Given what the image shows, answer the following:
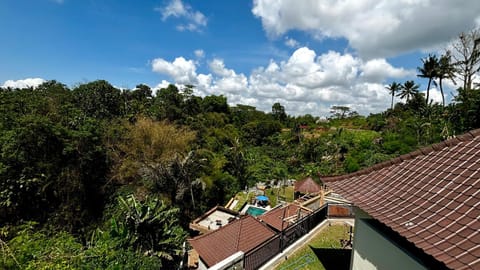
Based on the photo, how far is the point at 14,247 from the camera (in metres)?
7.31

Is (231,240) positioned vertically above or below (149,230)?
above

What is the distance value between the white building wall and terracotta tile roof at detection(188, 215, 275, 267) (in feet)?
18.9

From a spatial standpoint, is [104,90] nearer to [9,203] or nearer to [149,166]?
[149,166]

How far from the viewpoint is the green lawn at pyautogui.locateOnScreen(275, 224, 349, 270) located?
7.75 meters

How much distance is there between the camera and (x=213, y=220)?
70.0 feet

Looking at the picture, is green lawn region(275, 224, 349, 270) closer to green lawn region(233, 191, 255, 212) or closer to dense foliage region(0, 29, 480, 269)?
dense foliage region(0, 29, 480, 269)

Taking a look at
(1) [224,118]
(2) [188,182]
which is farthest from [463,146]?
(1) [224,118]

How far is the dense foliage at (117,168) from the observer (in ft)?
38.5

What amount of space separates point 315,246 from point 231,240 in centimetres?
376

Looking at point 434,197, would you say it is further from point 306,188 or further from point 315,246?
point 306,188

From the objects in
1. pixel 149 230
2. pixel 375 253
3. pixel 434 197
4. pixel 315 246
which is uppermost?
pixel 434 197

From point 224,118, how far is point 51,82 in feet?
93.7

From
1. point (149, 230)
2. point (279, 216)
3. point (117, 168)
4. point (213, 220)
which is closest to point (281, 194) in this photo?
point (213, 220)

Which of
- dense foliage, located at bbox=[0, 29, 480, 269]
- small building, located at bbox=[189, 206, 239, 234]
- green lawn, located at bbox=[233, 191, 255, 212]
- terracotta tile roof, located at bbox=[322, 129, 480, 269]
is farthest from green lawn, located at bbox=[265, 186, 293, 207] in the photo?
terracotta tile roof, located at bbox=[322, 129, 480, 269]
